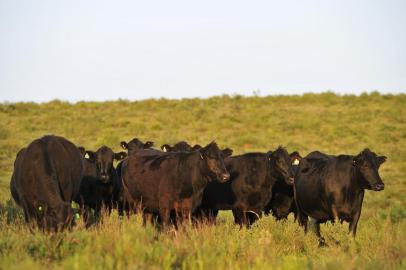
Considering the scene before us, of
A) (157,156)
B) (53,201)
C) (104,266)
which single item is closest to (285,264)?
(104,266)

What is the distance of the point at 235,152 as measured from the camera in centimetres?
2688

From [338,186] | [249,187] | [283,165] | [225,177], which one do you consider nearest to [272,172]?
[283,165]

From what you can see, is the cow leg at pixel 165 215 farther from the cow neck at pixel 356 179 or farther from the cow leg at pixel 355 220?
the cow neck at pixel 356 179

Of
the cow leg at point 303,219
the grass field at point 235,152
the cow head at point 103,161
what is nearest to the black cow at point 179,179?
the grass field at point 235,152

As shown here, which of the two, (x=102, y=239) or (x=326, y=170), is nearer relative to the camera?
(x=102, y=239)

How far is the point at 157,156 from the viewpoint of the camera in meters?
13.0

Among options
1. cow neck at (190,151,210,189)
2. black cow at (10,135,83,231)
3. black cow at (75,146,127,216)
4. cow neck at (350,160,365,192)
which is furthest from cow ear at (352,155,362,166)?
black cow at (75,146,127,216)

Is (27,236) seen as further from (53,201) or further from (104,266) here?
(104,266)

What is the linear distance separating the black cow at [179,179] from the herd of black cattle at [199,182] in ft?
0.06

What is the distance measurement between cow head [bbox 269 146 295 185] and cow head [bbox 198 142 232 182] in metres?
1.74

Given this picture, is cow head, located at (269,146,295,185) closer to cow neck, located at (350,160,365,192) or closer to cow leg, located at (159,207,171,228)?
cow neck, located at (350,160,365,192)

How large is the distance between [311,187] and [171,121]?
21.4 m

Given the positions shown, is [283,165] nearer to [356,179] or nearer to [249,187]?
[249,187]

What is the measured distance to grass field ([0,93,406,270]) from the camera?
25.3ft
